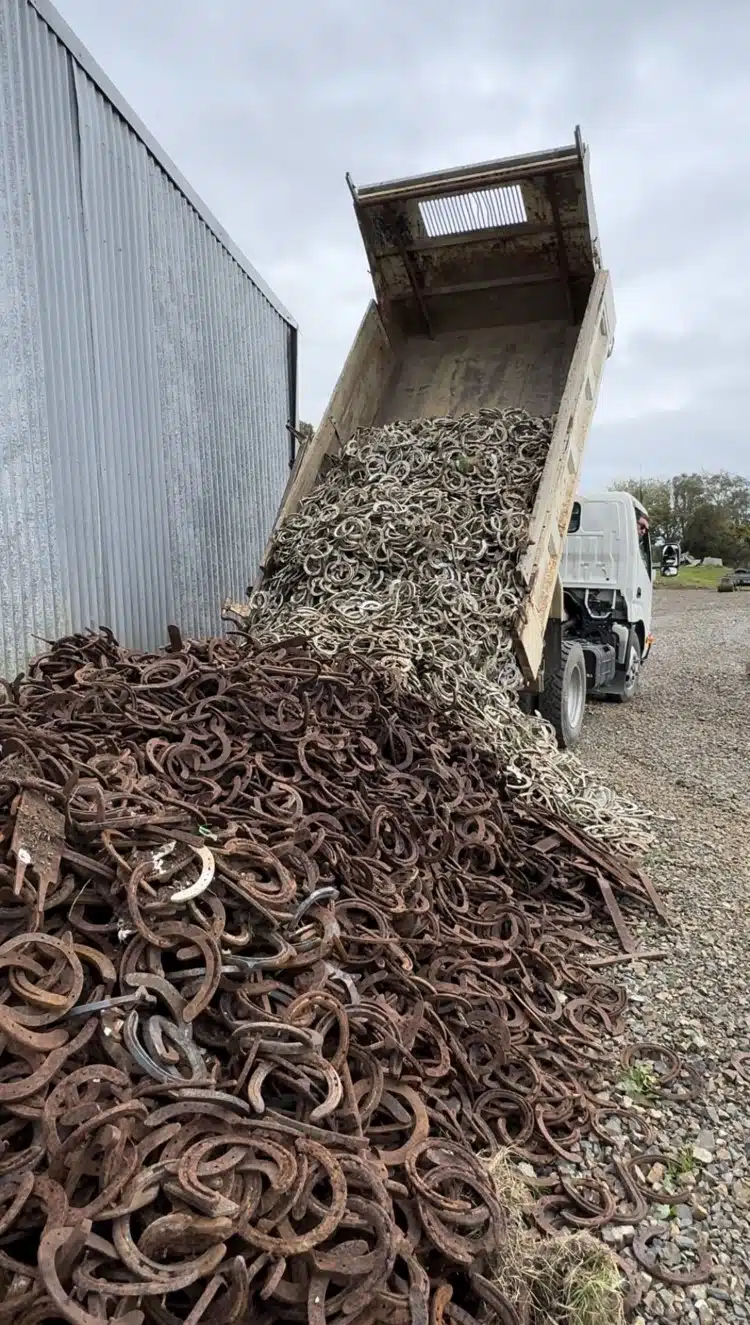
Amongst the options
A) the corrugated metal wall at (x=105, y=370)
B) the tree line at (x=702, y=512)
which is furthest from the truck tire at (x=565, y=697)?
the tree line at (x=702, y=512)

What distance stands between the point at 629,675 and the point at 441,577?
16.4 ft

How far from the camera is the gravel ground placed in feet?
7.15

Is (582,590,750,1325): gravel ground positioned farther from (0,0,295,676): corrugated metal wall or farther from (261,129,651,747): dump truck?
(0,0,295,676): corrugated metal wall

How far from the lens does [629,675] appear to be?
9523mm

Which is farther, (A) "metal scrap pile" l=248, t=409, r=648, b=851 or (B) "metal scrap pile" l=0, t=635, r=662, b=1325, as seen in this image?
(A) "metal scrap pile" l=248, t=409, r=648, b=851

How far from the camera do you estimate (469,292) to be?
23.6 ft

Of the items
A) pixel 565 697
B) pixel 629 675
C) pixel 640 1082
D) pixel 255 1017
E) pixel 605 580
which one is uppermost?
pixel 605 580

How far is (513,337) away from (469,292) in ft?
→ 1.85

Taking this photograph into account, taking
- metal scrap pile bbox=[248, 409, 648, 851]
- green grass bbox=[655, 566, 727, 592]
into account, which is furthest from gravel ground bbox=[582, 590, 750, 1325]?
green grass bbox=[655, 566, 727, 592]

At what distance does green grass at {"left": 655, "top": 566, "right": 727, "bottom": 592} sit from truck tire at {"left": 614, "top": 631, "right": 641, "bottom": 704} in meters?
21.7

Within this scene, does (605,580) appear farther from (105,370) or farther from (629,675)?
(105,370)

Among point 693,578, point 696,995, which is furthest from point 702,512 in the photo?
point 696,995

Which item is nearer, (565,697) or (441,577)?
(441,577)

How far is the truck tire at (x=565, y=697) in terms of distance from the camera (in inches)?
270
